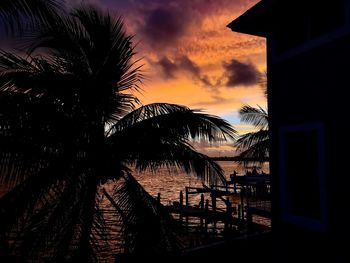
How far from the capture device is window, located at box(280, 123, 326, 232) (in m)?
7.10

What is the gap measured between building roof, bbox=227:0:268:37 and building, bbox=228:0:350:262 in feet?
0.07

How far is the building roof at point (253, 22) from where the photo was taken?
777 centimetres

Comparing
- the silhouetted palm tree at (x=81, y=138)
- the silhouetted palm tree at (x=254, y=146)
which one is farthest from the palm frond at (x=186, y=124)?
the silhouetted palm tree at (x=254, y=146)

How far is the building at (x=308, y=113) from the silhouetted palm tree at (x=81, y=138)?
1.45 m

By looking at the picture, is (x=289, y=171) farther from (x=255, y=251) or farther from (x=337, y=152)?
(x=255, y=251)

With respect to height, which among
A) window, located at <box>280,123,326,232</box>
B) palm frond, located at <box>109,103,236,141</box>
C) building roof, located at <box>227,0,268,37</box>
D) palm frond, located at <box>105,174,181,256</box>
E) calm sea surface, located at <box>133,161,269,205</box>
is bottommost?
calm sea surface, located at <box>133,161,269,205</box>

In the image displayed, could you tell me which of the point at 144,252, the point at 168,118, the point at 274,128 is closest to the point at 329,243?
the point at 274,128

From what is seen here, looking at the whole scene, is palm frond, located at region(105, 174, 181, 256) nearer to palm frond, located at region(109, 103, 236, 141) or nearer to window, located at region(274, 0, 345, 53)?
palm frond, located at region(109, 103, 236, 141)

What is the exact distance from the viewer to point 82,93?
711 centimetres

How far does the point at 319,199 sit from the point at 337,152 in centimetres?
128

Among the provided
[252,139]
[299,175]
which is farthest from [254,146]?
[299,175]

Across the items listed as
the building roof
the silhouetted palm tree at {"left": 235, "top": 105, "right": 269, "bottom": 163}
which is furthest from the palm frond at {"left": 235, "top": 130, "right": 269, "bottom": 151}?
the building roof

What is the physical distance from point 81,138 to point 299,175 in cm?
488

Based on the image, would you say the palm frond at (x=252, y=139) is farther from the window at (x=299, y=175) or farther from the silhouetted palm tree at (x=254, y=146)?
the window at (x=299, y=175)
